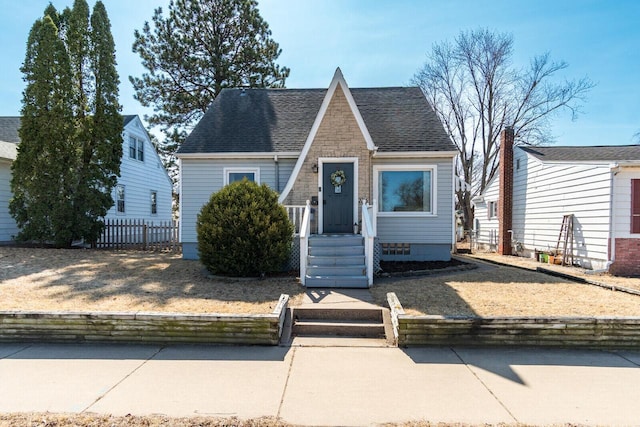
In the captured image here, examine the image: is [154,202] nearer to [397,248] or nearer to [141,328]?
[397,248]

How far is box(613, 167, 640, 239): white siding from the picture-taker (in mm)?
9953

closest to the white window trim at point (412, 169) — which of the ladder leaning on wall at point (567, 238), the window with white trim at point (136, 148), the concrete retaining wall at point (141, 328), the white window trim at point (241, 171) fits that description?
the white window trim at point (241, 171)

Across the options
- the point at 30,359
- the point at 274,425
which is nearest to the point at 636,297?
the point at 274,425

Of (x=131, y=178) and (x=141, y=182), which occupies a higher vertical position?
(x=131, y=178)

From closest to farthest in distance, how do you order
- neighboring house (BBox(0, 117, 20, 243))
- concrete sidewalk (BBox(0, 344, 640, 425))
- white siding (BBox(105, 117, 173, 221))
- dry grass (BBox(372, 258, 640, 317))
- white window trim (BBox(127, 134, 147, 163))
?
concrete sidewalk (BBox(0, 344, 640, 425)) → dry grass (BBox(372, 258, 640, 317)) → neighboring house (BBox(0, 117, 20, 243)) → white siding (BBox(105, 117, 173, 221)) → white window trim (BBox(127, 134, 147, 163))

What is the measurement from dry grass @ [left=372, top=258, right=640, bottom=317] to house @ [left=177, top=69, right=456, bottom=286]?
1.92 m

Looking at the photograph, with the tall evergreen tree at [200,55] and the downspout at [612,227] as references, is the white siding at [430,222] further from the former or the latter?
the tall evergreen tree at [200,55]

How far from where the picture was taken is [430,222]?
35.5ft

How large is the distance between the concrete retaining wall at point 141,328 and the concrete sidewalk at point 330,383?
128 mm

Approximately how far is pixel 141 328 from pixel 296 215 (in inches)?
229

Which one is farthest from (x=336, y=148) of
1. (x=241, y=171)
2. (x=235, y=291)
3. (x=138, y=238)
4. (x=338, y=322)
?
(x=138, y=238)

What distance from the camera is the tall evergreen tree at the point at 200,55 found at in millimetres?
21609

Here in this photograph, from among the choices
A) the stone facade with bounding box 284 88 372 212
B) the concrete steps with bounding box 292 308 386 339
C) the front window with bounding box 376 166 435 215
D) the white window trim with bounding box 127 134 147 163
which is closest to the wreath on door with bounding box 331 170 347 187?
the stone facade with bounding box 284 88 372 212

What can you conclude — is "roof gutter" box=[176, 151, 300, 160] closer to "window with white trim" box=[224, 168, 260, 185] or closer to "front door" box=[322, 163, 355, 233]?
"window with white trim" box=[224, 168, 260, 185]
